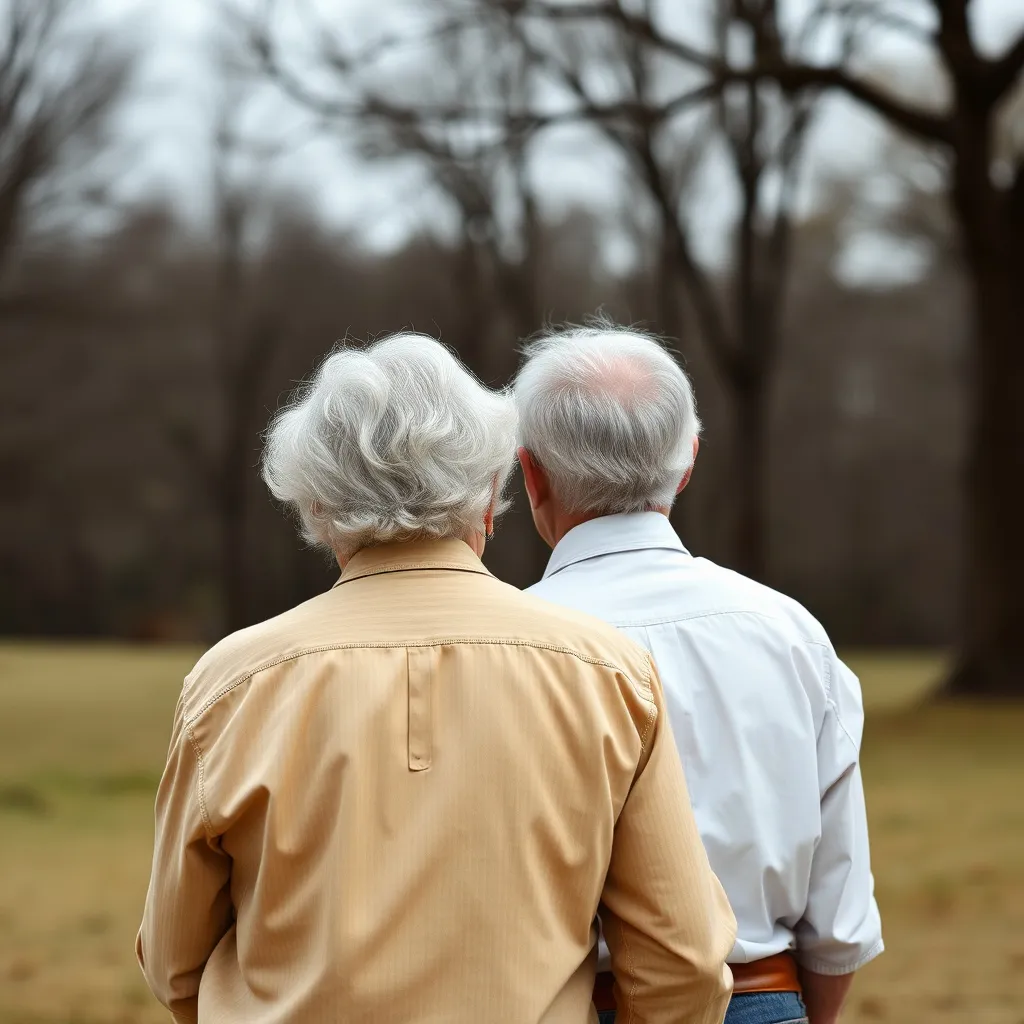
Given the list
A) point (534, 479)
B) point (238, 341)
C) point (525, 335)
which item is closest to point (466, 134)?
point (525, 335)

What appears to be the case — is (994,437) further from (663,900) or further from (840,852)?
(663,900)

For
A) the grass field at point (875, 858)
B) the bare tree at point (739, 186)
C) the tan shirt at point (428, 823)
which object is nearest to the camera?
the tan shirt at point (428, 823)

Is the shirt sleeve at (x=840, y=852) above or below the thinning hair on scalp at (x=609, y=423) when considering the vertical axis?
below

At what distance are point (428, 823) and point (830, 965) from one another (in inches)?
33.6

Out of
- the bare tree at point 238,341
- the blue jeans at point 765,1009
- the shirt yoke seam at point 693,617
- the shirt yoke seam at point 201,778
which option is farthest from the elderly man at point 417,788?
the bare tree at point 238,341

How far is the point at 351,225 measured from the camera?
24.0 metres

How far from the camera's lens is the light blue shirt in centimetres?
207

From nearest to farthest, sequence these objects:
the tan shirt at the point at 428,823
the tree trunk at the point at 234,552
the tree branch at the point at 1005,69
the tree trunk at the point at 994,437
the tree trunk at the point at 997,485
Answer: the tan shirt at the point at 428,823 → the tree branch at the point at 1005,69 → the tree trunk at the point at 994,437 → the tree trunk at the point at 997,485 → the tree trunk at the point at 234,552

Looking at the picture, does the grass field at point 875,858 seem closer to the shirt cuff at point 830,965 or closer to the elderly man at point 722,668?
the shirt cuff at point 830,965

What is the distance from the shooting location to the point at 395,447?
70.2 inches

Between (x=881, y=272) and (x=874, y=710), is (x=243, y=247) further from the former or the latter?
(x=874, y=710)

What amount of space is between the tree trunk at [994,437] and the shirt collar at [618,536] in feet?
38.8

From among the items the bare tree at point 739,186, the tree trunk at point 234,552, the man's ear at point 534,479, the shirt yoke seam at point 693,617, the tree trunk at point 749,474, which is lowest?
the tree trunk at point 234,552

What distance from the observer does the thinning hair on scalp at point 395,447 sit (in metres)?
1.79
